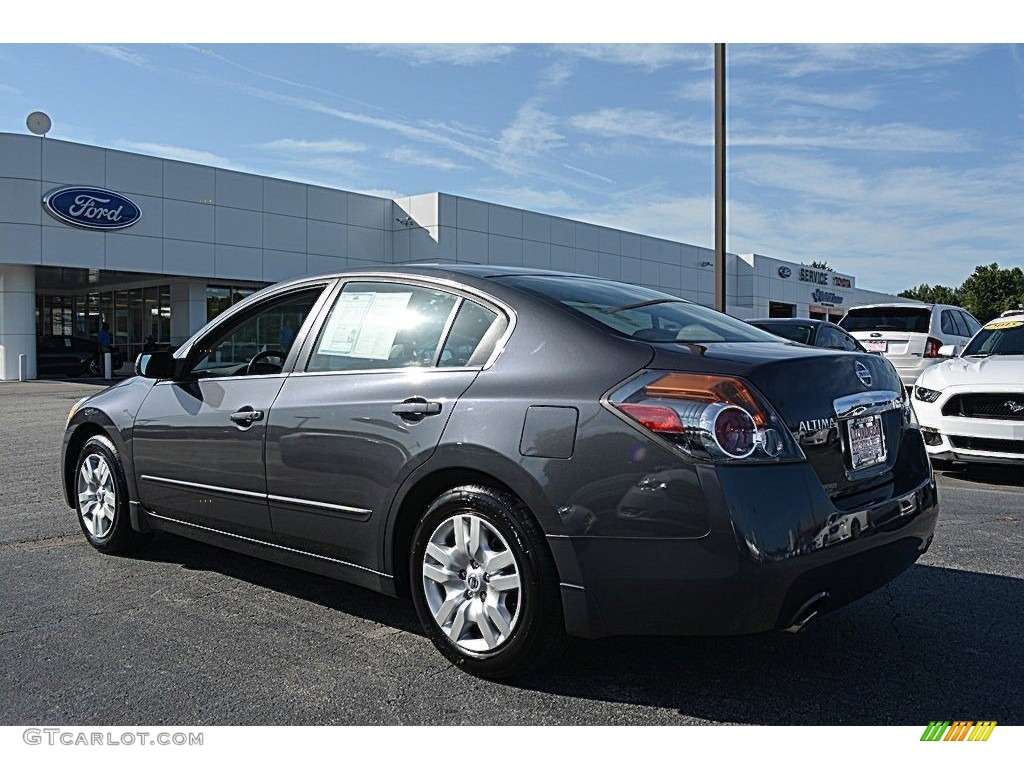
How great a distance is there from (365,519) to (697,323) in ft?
5.20

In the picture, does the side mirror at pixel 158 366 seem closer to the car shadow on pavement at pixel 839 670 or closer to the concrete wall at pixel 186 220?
the car shadow on pavement at pixel 839 670

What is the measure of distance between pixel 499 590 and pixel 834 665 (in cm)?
132

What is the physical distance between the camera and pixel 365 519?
3723 millimetres

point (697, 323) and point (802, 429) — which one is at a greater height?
point (697, 323)

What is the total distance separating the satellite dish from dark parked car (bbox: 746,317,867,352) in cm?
2247

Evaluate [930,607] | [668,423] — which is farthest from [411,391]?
[930,607]

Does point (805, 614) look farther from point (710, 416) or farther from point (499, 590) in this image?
point (499, 590)

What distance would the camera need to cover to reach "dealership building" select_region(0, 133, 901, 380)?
87.2ft

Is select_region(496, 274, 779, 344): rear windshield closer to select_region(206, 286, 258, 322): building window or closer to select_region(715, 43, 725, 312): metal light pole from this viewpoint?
select_region(715, 43, 725, 312): metal light pole

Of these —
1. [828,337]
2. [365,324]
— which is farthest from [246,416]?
[828,337]

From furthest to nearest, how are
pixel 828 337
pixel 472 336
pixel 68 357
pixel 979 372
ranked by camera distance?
pixel 68 357 < pixel 828 337 < pixel 979 372 < pixel 472 336

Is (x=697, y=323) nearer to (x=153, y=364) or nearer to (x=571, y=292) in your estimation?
(x=571, y=292)

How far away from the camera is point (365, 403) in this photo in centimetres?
377

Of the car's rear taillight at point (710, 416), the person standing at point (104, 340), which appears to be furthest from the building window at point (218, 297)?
the car's rear taillight at point (710, 416)
